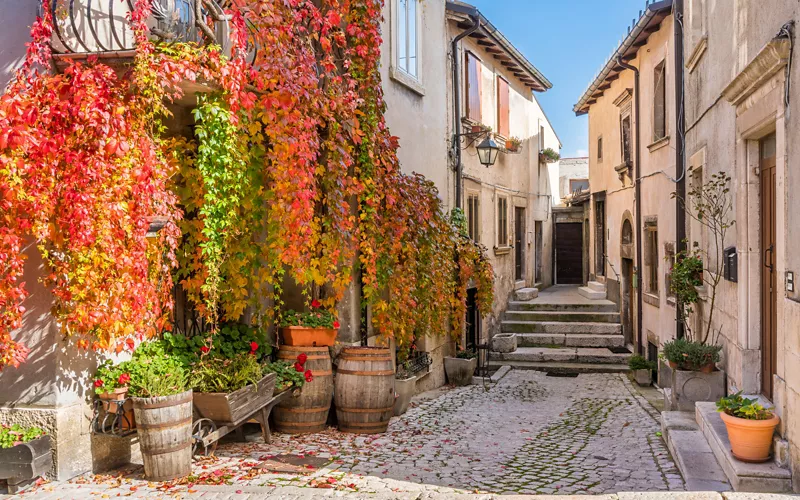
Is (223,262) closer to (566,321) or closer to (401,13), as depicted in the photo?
(401,13)

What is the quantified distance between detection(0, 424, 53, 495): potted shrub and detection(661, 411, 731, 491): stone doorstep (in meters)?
4.59

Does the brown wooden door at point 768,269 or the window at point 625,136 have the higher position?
the window at point 625,136

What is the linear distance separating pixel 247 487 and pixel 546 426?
479 centimetres

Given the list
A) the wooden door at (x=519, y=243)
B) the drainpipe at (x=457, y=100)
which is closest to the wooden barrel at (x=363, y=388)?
the drainpipe at (x=457, y=100)

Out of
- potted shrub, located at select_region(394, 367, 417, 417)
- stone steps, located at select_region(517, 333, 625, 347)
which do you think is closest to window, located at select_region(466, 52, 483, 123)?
stone steps, located at select_region(517, 333, 625, 347)

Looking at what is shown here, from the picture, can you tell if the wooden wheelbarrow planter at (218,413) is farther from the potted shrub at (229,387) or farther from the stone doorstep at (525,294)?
the stone doorstep at (525,294)

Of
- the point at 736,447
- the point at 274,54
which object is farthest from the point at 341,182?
the point at 736,447

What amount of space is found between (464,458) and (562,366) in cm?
834

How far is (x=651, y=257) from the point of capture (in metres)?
14.5

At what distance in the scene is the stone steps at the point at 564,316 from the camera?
16.5 metres

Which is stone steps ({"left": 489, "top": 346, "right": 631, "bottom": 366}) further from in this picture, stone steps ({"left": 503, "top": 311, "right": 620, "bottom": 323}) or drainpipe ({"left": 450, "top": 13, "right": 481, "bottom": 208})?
drainpipe ({"left": 450, "top": 13, "right": 481, "bottom": 208})

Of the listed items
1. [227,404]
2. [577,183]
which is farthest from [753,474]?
[577,183]

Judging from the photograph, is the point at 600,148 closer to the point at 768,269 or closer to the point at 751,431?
the point at 768,269

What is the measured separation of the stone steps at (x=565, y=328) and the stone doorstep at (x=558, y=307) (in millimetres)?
661
